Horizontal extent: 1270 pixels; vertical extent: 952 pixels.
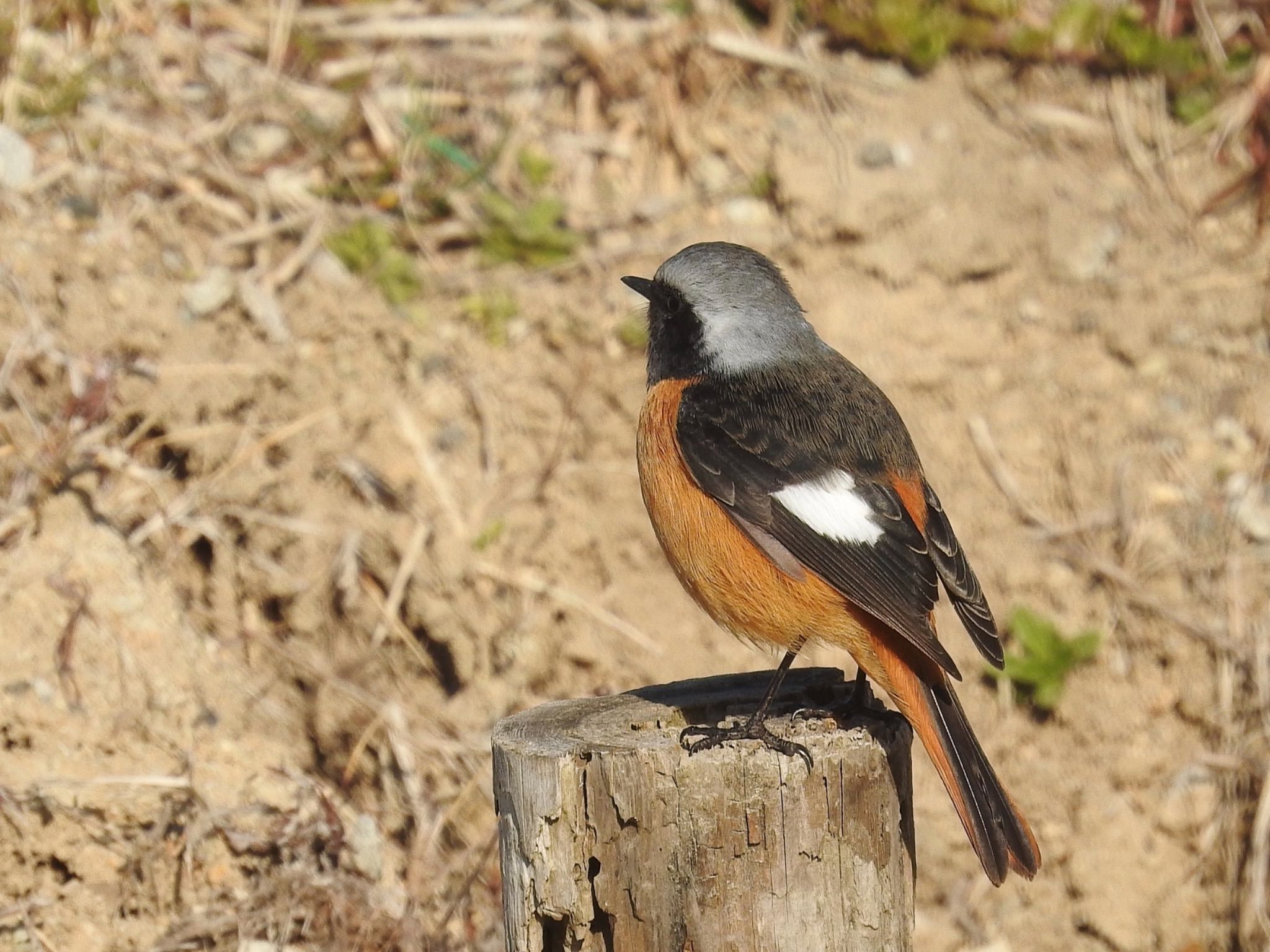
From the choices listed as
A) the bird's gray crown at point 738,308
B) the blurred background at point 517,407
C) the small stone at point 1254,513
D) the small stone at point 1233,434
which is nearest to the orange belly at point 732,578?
the bird's gray crown at point 738,308

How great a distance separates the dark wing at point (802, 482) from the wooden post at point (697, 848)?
0.61m

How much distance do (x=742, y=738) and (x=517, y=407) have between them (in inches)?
139

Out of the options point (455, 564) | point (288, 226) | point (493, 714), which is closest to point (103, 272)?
point (288, 226)

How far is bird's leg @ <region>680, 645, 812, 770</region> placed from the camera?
379cm

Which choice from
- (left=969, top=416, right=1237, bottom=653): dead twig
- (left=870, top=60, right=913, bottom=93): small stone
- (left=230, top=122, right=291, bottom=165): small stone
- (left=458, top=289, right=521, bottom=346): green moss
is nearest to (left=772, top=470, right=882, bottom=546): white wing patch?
(left=969, top=416, right=1237, bottom=653): dead twig

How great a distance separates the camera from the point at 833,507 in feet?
14.8

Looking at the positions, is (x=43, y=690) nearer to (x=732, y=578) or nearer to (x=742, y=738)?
(x=732, y=578)

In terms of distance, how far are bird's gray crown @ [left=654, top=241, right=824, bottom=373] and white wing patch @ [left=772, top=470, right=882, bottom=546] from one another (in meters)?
0.56

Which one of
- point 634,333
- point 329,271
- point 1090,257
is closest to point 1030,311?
point 1090,257

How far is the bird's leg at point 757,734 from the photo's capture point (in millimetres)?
3791

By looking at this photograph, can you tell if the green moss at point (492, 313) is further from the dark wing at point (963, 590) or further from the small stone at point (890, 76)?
the dark wing at point (963, 590)

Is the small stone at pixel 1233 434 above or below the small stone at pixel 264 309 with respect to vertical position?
below

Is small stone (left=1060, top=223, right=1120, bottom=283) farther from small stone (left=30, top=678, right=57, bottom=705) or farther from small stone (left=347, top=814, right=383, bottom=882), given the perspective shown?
small stone (left=30, top=678, right=57, bottom=705)

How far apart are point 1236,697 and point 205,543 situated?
468 cm
